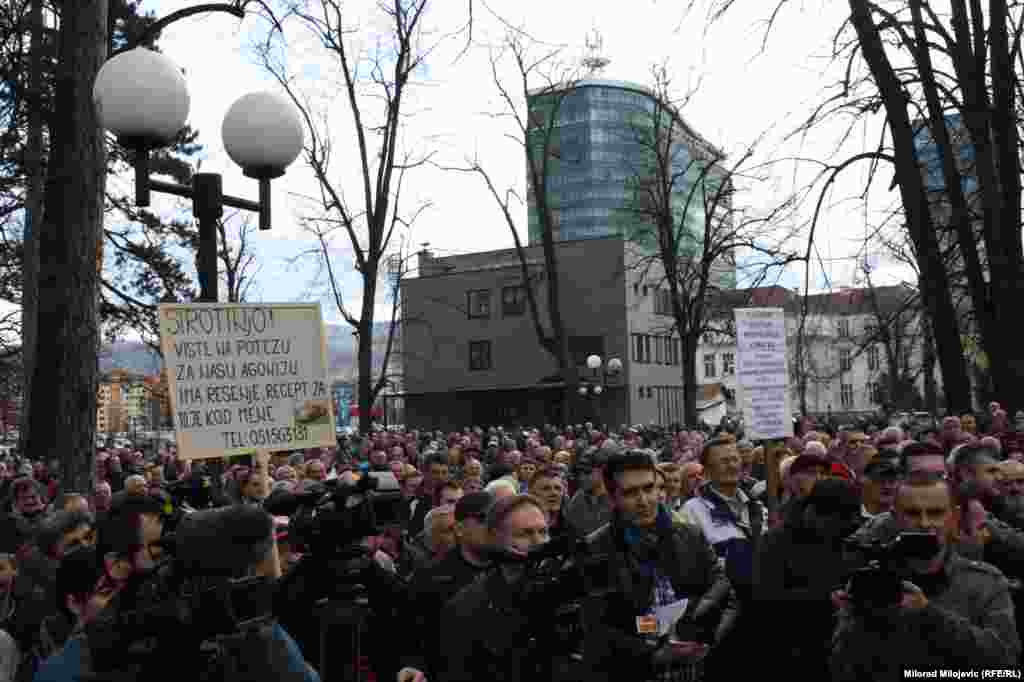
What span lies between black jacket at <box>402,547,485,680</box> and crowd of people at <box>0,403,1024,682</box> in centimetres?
1

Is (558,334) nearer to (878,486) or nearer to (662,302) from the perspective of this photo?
(662,302)

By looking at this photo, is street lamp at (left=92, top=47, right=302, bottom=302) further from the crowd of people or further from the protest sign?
the protest sign

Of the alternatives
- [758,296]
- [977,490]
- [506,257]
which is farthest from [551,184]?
[977,490]

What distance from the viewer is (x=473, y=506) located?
4.85 m

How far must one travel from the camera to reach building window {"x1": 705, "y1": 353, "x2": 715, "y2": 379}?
80.4m

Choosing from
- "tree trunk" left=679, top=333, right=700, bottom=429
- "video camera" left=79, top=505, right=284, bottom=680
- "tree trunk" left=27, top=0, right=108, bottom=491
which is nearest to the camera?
"video camera" left=79, top=505, right=284, bottom=680

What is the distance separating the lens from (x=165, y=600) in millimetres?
2400

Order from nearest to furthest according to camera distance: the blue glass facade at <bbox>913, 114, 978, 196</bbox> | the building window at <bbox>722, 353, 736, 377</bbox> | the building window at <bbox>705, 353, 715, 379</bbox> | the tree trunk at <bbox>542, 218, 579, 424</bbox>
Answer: the blue glass facade at <bbox>913, 114, 978, 196</bbox>
the tree trunk at <bbox>542, 218, 579, 424</bbox>
the building window at <bbox>722, 353, 736, 377</bbox>
the building window at <bbox>705, 353, 715, 379</bbox>

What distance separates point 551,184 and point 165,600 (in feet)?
196

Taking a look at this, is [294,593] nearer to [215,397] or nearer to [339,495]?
[339,495]

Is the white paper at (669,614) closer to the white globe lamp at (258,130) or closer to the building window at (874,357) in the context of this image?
the white globe lamp at (258,130)

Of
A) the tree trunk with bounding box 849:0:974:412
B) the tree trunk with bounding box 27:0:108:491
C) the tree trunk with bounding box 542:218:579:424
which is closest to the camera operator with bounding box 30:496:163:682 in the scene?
the tree trunk with bounding box 27:0:108:491

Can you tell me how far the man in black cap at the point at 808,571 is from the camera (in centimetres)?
359

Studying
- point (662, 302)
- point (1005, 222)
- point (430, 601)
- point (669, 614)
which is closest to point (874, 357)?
point (662, 302)
